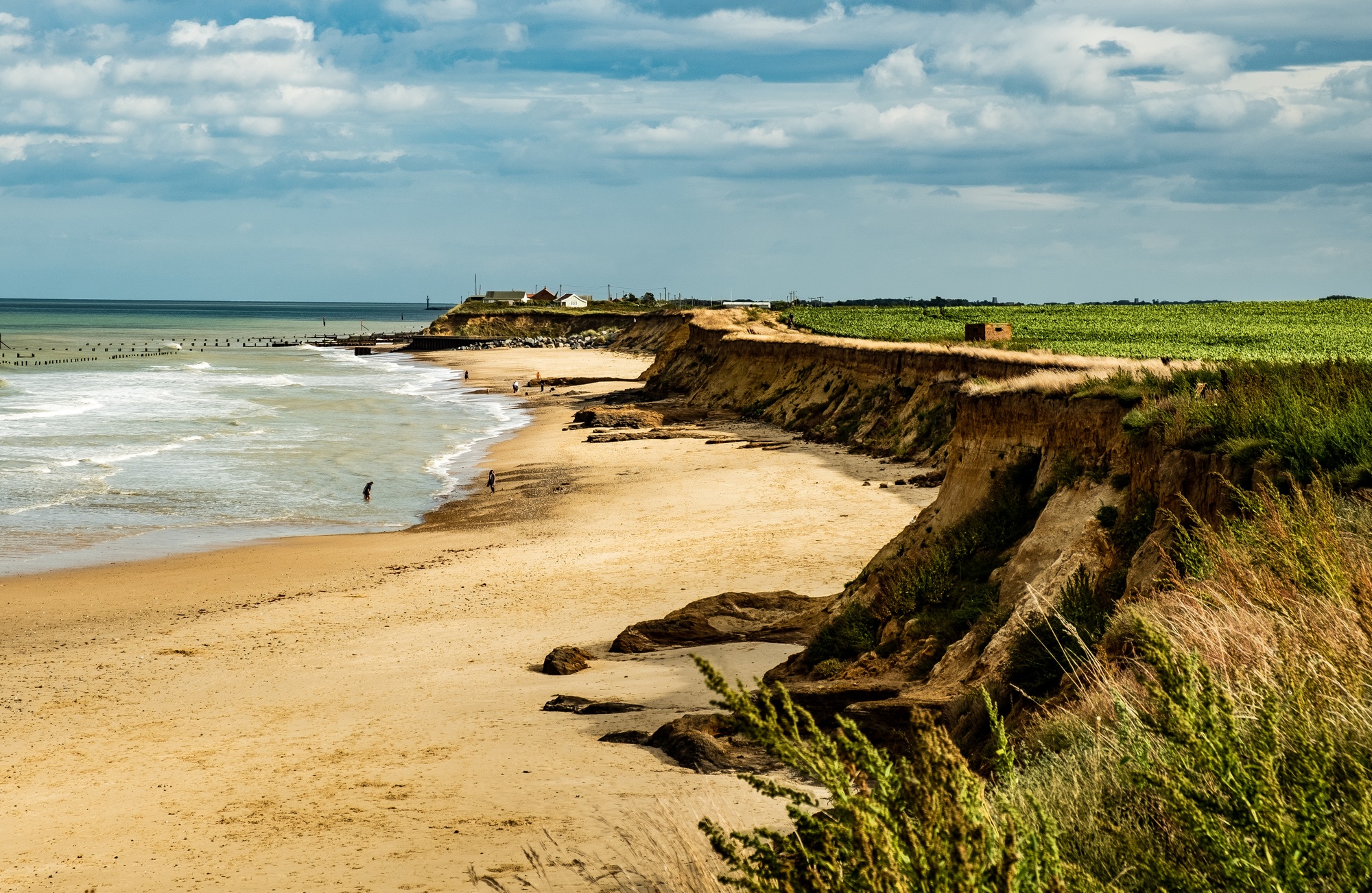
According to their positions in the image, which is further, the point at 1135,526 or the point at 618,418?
the point at 618,418

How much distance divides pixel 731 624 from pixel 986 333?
36.4 meters

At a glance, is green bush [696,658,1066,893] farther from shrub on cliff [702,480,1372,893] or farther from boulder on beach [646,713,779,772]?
boulder on beach [646,713,779,772]

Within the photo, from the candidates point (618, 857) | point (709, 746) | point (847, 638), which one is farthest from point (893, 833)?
point (847, 638)

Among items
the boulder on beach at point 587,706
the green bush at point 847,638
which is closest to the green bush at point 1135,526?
the green bush at point 847,638

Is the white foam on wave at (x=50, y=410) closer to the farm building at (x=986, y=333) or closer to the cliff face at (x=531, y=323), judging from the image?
the farm building at (x=986, y=333)

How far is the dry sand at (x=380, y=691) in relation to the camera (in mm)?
9430

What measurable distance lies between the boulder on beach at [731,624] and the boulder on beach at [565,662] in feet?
2.19

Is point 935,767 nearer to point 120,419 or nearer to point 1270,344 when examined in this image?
point 1270,344

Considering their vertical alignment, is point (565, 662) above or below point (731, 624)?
below

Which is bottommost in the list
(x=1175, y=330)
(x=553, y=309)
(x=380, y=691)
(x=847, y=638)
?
(x=380, y=691)

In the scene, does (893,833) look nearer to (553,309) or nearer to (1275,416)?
(1275,416)

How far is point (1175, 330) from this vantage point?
5284 cm

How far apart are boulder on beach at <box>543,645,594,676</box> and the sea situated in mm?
15020

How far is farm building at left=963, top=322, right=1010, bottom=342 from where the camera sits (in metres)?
48.8
